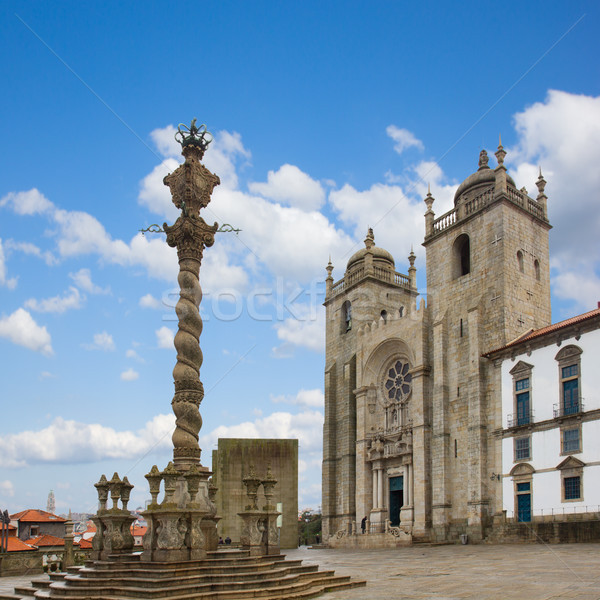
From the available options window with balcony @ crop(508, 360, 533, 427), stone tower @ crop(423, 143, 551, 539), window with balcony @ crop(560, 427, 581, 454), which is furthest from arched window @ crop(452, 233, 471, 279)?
window with balcony @ crop(560, 427, 581, 454)

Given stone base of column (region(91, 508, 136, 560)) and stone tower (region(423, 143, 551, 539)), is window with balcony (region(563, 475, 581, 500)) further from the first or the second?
stone base of column (region(91, 508, 136, 560))

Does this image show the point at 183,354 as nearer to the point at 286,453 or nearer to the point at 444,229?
the point at 444,229

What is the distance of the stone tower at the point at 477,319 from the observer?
101 ft

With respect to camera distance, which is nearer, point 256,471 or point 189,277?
point 189,277

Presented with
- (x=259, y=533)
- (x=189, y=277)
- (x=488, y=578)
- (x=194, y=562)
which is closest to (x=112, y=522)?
(x=194, y=562)

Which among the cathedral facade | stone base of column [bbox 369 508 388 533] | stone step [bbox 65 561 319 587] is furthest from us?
stone base of column [bbox 369 508 388 533]

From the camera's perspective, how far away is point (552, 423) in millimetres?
27438

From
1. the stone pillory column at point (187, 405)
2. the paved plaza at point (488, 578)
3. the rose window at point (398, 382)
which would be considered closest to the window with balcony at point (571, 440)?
the paved plaza at point (488, 578)

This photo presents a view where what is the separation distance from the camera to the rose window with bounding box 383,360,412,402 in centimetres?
3783

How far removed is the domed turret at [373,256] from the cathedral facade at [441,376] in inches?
47.9

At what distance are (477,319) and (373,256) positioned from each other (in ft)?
46.5

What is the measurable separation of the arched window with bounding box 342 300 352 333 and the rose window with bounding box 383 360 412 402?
5.82m

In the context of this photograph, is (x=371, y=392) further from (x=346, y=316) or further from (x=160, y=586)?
(x=160, y=586)

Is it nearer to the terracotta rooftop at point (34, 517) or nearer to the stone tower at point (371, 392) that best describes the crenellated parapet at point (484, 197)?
the stone tower at point (371, 392)
